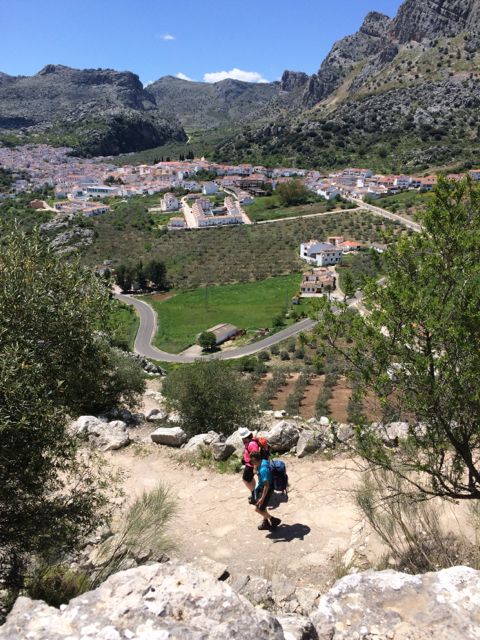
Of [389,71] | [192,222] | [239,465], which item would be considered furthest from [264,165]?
[239,465]

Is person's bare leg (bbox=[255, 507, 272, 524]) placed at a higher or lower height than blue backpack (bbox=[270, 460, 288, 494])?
lower

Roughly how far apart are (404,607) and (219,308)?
52.1 metres

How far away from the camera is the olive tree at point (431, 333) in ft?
17.1

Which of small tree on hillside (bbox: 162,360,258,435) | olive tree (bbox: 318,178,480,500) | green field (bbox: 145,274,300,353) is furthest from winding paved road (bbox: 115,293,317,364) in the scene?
olive tree (bbox: 318,178,480,500)

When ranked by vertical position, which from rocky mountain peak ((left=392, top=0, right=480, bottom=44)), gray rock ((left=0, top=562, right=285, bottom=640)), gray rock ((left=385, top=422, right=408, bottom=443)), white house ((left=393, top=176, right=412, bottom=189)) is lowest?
gray rock ((left=385, top=422, right=408, bottom=443))

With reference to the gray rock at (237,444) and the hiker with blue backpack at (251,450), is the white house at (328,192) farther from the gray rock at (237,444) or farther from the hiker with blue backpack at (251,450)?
the hiker with blue backpack at (251,450)

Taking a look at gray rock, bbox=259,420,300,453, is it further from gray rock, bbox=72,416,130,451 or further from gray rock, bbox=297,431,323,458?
gray rock, bbox=72,416,130,451

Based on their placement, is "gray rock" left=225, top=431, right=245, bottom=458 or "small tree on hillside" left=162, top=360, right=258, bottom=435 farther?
"small tree on hillside" left=162, top=360, right=258, bottom=435

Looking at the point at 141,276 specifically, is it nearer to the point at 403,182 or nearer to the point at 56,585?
the point at 56,585

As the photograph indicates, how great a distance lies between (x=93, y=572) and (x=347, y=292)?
5157mm

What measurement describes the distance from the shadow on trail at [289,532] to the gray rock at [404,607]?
380cm

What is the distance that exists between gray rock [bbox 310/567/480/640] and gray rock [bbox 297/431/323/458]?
22.5 ft

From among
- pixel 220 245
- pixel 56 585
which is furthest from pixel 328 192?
pixel 56 585

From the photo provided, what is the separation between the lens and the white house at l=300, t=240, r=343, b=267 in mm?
66438
